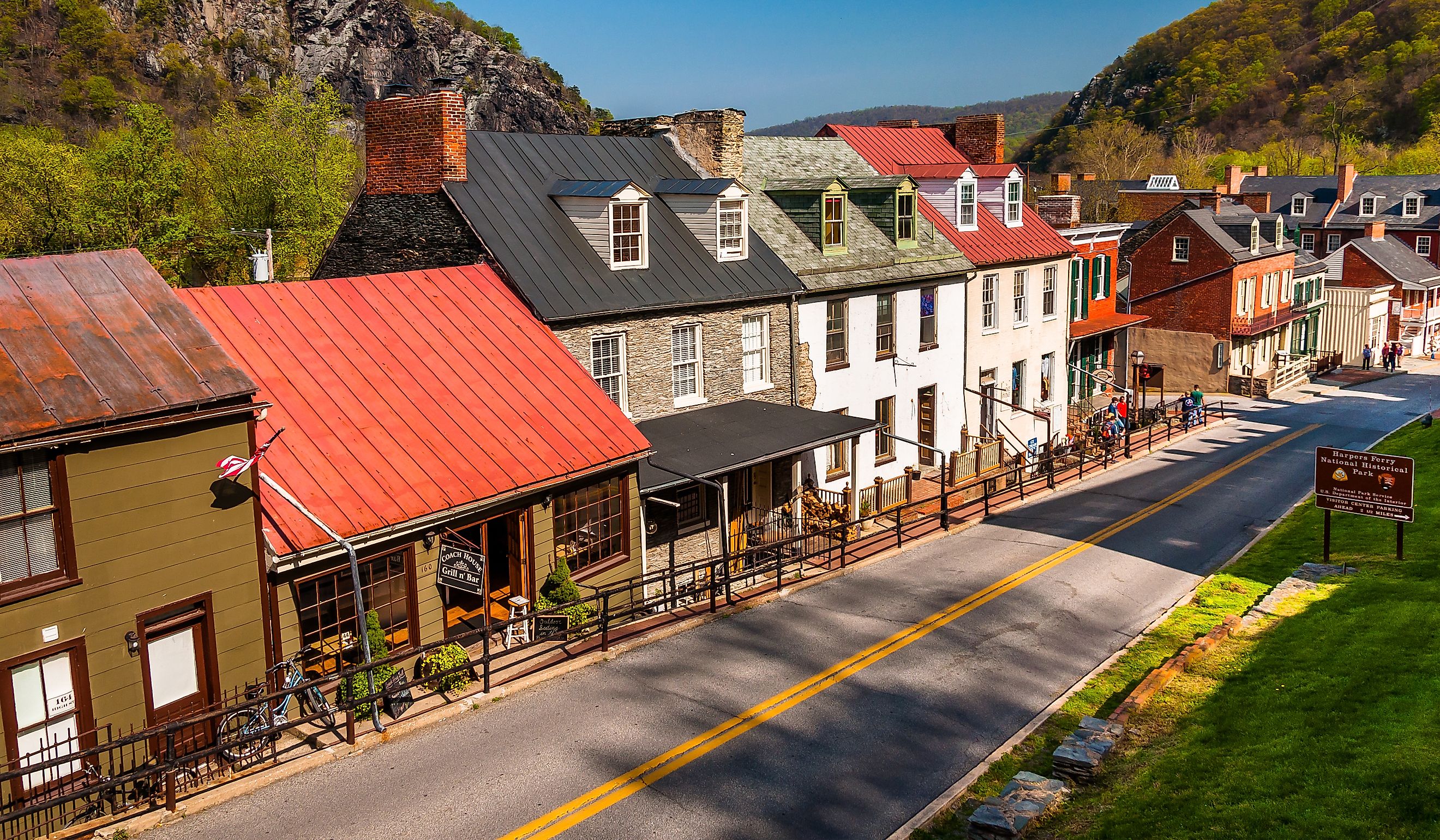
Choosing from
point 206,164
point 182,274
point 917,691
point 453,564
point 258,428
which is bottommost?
Result: point 917,691

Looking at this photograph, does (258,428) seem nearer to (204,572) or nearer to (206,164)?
(204,572)

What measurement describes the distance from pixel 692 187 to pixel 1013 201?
643 inches

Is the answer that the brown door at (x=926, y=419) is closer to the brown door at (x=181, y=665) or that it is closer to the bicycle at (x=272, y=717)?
the bicycle at (x=272, y=717)

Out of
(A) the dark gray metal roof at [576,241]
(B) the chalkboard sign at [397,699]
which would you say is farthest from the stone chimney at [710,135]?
(B) the chalkboard sign at [397,699]

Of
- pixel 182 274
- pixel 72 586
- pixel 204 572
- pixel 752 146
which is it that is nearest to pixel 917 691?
pixel 204 572

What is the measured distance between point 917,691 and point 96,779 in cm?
1150

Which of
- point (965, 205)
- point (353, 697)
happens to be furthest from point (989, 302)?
point (353, 697)

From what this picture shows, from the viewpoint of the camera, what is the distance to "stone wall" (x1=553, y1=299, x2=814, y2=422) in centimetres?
2345

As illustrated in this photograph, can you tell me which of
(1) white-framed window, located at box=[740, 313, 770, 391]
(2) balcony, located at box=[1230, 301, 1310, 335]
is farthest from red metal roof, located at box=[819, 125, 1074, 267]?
(2) balcony, located at box=[1230, 301, 1310, 335]

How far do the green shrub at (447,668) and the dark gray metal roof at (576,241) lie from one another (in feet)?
26.2

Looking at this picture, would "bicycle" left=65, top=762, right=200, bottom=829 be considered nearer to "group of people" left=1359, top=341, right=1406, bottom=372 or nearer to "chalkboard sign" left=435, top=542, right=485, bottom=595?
"chalkboard sign" left=435, top=542, right=485, bottom=595

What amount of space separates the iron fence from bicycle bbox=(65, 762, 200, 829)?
0.6 inches

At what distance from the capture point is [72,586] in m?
12.7

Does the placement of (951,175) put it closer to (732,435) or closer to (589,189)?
(589,189)
